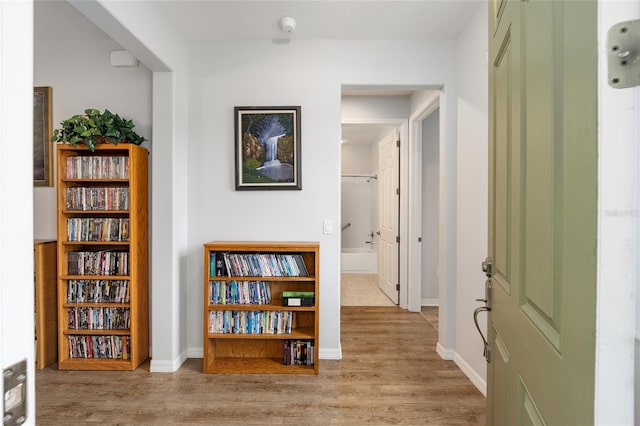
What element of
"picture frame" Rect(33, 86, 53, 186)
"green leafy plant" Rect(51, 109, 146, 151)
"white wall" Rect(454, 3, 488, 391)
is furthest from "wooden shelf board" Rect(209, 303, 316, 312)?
"picture frame" Rect(33, 86, 53, 186)

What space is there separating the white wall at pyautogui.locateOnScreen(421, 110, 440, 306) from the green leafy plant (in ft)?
11.2

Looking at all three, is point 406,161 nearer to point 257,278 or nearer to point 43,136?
point 257,278

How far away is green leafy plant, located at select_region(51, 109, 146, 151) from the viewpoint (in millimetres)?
2436

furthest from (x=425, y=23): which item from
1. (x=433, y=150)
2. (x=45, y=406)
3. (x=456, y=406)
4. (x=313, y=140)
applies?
(x=45, y=406)

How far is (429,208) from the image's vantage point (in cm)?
438

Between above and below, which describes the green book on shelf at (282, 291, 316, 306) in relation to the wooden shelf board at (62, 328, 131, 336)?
above

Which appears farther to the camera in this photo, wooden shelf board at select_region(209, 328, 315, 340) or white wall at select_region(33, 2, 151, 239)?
white wall at select_region(33, 2, 151, 239)

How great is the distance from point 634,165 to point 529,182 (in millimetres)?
305

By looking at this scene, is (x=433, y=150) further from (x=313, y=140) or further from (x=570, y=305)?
(x=570, y=305)

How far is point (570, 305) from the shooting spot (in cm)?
Result: 51

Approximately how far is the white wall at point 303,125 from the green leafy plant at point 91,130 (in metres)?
0.55

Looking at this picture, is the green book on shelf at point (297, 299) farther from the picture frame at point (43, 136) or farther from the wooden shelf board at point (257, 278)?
the picture frame at point (43, 136)

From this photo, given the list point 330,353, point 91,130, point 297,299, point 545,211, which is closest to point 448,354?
point 330,353

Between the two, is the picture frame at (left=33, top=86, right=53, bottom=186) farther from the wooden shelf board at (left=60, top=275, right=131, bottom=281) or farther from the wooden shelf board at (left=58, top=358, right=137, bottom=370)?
the wooden shelf board at (left=58, top=358, right=137, bottom=370)
